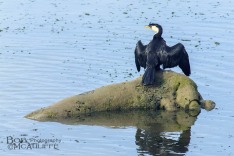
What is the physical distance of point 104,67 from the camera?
25438mm

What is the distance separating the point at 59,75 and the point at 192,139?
644 cm

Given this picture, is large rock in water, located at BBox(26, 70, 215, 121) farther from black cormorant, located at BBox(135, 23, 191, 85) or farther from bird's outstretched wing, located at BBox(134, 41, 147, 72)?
bird's outstretched wing, located at BBox(134, 41, 147, 72)

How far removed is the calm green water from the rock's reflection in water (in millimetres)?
24

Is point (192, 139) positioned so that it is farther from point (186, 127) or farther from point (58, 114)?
point (58, 114)

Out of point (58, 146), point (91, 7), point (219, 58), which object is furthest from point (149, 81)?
point (91, 7)

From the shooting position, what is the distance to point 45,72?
81.6ft

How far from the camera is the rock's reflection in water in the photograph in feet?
61.3

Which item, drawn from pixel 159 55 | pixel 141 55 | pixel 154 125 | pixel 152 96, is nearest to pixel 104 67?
pixel 141 55

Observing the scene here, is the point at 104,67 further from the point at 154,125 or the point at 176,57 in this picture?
the point at 154,125

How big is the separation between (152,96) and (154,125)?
125 cm

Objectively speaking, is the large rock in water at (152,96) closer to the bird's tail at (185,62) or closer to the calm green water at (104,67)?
the calm green water at (104,67)

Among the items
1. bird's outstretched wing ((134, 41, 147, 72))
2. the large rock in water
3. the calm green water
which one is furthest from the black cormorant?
the calm green water

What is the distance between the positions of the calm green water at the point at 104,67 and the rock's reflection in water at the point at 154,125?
2 centimetres

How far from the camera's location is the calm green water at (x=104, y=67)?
19.0 metres
